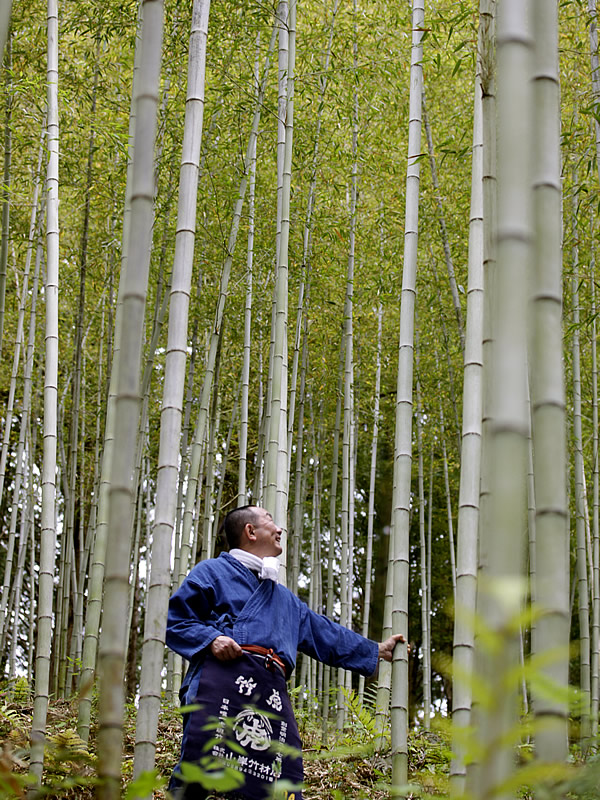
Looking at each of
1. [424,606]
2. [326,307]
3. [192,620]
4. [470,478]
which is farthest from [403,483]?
[424,606]

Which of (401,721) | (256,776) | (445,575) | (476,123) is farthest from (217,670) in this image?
(445,575)

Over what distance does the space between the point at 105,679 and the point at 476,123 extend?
1.97m

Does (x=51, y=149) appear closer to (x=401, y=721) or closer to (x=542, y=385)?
(x=401, y=721)

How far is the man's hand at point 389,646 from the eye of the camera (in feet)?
7.43

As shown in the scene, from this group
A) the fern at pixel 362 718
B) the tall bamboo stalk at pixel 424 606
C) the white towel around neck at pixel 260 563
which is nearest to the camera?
the white towel around neck at pixel 260 563

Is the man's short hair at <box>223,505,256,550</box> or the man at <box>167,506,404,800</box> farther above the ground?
the man's short hair at <box>223,505,256,550</box>

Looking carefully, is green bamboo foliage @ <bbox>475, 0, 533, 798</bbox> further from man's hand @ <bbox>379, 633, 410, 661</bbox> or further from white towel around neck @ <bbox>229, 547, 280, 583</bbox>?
white towel around neck @ <bbox>229, 547, 280, 583</bbox>

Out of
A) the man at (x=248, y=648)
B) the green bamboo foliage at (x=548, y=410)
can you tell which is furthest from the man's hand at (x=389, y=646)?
the green bamboo foliage at (x=548, y=410)

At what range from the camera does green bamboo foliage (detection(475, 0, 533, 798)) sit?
2.77 feet

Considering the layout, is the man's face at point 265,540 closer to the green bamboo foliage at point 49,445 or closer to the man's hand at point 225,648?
the man's hand at point 225,648

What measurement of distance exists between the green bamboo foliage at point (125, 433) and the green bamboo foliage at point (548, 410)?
0.51m

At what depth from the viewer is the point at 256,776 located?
213cm

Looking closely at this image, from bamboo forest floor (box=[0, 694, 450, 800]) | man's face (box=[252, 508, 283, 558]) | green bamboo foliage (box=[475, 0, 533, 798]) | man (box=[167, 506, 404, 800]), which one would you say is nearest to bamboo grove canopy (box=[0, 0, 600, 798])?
green bamboo foliage (box=[475, 0, 533, 798])

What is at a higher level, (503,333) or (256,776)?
(503,333)
